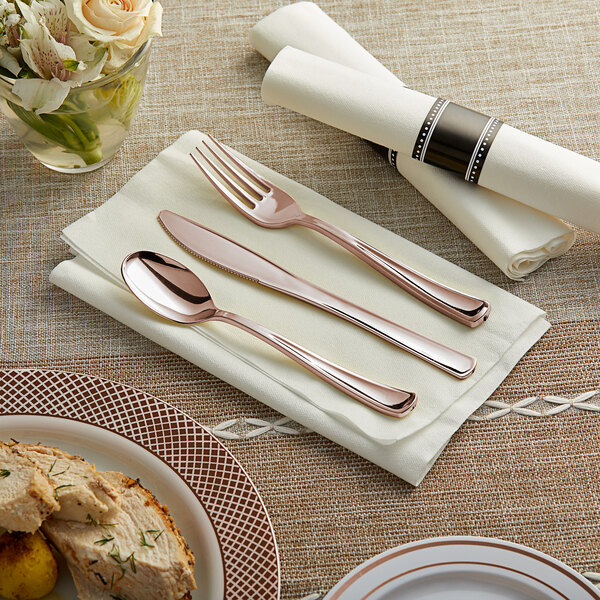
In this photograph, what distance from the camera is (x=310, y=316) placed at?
93 centimetres

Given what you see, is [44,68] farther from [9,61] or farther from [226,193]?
[226,193]

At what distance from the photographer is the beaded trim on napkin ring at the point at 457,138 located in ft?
3.21

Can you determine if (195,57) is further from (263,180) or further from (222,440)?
(222,440)

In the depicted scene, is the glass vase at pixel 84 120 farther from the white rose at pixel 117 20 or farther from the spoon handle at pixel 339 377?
the spoon handle at pixel 339 377

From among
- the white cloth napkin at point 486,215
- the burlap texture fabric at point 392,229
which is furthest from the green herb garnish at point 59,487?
the white cloth napkin at point 486,215

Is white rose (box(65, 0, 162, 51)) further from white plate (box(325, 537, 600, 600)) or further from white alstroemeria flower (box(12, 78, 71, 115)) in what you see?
white plate (box(325, 537, 600, 600))

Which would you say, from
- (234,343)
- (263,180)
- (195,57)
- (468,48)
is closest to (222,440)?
(234,343)

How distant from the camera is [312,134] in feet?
3.73

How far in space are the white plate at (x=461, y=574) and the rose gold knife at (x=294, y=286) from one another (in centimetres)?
24

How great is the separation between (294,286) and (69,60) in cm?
39

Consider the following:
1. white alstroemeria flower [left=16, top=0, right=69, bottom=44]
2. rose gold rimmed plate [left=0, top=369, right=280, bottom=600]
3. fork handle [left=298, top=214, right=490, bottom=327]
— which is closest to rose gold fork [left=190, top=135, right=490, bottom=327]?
fork handle [left=298, top=214, right=490, bottom=327]

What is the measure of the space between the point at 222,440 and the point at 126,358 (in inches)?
6.7

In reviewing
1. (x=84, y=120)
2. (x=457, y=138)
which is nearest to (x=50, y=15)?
(x=84, y=120)

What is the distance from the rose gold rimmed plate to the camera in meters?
0.70
